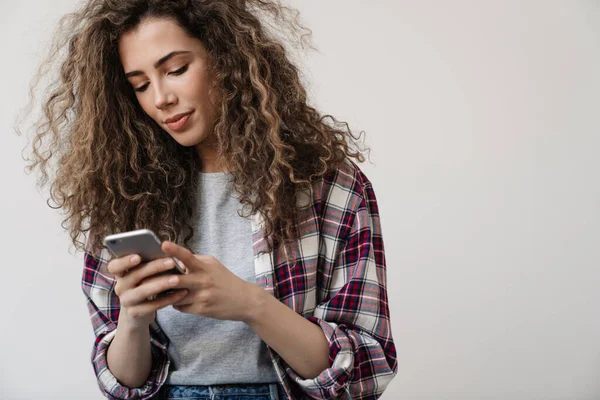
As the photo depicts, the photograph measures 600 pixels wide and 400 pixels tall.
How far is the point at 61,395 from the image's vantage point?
104 inches

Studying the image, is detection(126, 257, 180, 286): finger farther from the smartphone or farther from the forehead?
the forehead

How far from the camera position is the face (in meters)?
1.50

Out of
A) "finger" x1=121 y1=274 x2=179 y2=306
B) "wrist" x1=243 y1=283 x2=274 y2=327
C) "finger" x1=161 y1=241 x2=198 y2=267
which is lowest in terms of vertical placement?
"wrist" x1=243 y1=283 x2=274 y2=327

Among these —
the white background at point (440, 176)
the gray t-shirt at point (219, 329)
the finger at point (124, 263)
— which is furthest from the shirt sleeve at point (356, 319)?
the white background at point (440, 176)

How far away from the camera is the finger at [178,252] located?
3.56 feet

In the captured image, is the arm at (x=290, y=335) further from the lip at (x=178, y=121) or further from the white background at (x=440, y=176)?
the white background at (x=440, y=176)

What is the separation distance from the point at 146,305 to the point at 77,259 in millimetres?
1484

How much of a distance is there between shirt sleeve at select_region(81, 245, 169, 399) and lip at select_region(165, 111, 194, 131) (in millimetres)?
388

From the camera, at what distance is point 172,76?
4.95 ft

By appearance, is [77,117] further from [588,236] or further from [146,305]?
[588,236]

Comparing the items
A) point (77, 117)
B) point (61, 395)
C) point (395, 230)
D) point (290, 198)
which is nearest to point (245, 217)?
point (290, 198)

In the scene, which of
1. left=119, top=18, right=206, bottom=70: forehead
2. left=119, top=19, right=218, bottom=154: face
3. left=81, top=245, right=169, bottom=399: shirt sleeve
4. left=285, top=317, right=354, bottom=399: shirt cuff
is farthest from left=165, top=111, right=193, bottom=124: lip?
left=285, top=317, right=354, bottom=399: shirt cuff

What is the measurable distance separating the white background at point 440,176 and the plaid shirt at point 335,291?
1.04 m

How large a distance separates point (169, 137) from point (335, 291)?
1.84 feet
